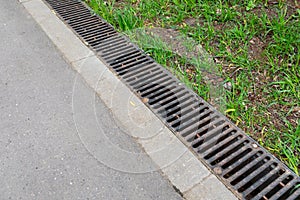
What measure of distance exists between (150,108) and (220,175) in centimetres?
87

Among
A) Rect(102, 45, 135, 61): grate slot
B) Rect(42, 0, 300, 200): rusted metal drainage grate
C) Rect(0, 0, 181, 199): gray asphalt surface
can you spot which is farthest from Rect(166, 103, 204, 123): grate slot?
Rect(102, 45, 135, 61): grate slot

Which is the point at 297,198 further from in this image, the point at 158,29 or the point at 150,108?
the point at 158,29

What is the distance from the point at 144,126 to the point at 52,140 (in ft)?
2.51

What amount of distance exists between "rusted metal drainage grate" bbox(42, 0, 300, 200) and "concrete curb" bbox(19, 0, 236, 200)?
7 centimetres

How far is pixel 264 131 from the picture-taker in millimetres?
2580

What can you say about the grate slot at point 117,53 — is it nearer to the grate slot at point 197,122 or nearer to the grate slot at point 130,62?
the grate slot at point 130,62

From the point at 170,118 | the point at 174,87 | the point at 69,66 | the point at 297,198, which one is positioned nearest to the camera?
the point at 297,198

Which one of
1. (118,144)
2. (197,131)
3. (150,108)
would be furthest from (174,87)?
(118,144)

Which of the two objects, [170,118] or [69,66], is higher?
[170,118]

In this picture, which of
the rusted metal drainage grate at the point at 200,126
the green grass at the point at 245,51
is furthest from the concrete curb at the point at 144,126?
the green grass at the point at 245,51

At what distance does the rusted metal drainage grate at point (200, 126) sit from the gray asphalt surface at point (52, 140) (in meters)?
0.39

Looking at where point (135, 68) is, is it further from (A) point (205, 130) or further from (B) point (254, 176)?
(B) point (254, 176)

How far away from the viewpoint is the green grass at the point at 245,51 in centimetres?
265

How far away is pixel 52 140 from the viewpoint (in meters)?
2.54
